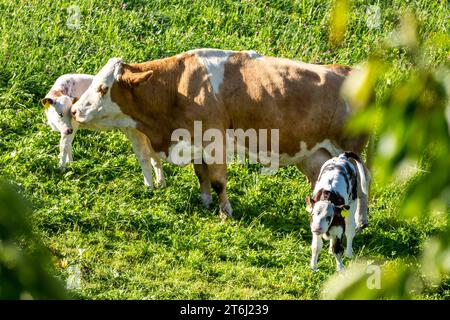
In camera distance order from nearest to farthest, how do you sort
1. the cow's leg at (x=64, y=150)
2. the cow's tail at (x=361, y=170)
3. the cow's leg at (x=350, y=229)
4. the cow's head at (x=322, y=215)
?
1. the cow's head at (x=322, y=215)
2. the cow's leg at (x=350, y=229)
3. the cow's tail at (x=361, y=170)
4. the cow's leg at (x=64, y=150)

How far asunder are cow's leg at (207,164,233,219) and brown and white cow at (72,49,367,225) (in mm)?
11

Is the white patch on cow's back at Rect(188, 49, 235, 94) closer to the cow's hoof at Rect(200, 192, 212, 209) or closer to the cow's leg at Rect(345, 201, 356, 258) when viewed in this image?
the cow's hoof at Rect(200, 192, 212, 209)

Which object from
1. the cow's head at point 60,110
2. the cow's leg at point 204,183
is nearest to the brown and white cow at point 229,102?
the cow's leg at point 204,183

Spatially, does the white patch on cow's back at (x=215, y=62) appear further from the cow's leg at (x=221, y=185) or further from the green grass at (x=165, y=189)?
the green grass at (x=165, y=189)

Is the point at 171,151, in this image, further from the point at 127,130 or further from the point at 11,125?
the point at 11,125

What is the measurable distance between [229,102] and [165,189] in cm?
146

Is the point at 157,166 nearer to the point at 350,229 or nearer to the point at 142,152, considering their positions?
the point at 142,152

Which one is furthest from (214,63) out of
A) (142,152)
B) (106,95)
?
(142,152)

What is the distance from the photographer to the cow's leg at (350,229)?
9.12 metres

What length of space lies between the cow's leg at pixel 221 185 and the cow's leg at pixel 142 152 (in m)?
0.83

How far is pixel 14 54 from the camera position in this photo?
13031 millimetres

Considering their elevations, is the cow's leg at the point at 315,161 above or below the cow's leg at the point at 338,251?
above

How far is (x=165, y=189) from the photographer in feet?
35.7
